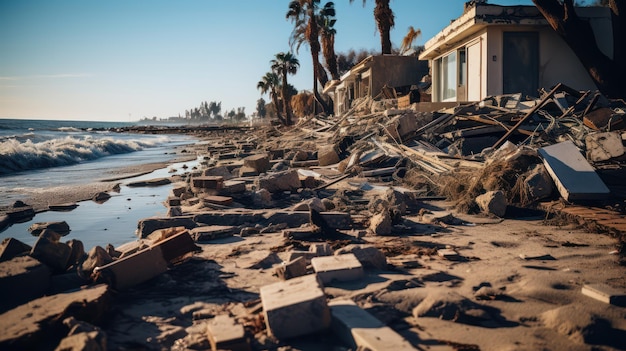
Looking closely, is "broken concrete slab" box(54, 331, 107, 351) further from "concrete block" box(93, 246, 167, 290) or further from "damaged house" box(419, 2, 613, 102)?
"damaged house" box(419, 2, 613, 102)

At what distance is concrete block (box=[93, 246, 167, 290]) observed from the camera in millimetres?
3418

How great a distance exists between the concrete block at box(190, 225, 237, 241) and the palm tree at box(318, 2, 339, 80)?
30.2m

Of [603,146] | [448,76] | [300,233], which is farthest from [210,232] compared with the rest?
[448,76]

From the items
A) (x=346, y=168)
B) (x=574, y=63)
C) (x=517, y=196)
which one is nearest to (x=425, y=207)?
(x=517, y=196)

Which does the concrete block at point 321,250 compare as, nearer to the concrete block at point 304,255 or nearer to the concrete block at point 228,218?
the concrete block at point 304,255

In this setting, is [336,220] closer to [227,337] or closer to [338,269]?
[338,269]

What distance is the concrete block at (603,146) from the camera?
20.2ft

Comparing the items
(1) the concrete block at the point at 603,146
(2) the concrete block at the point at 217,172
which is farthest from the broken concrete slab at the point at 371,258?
(2) the concrete block at the point at 217,172

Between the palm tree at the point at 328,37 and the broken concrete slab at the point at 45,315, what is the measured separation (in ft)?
107

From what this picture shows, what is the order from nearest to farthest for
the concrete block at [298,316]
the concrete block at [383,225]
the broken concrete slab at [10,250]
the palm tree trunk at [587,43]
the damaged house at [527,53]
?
1. the concrete block at [298,316]
2. the broken concrete slab at [10,250]
3. the concrete block at [383,225]
4. the palm tree trunk at [587,43]
5. the damaged house at [527,53]

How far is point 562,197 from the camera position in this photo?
18.8ft

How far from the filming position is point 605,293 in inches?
119

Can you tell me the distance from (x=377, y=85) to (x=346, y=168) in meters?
15.2

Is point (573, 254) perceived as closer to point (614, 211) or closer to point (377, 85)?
point (614, 211)
